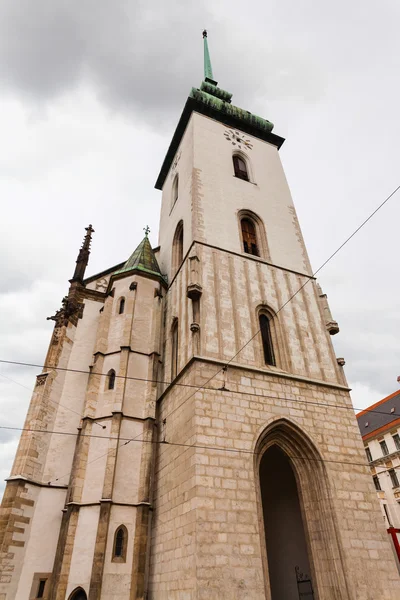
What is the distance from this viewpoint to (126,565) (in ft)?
35.8

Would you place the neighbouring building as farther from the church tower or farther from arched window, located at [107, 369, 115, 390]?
arched window, located at [107, 369, 115, 390]

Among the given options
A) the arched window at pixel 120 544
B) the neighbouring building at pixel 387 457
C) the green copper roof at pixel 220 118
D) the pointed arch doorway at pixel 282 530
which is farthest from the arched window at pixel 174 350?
the neighbouring building at pixel 387 457

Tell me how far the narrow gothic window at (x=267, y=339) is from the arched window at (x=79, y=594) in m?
8.01

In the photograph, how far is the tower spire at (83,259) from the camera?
18172 millimetres

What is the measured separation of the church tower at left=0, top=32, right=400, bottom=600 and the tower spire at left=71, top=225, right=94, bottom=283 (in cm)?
12

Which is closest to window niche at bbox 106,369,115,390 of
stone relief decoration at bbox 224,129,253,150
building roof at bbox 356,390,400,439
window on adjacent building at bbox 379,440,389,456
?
stone relief decoration at bbox 224,129,253,150

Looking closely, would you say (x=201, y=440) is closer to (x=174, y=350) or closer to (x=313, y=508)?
(x=313, y=508)

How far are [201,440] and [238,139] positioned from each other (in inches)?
660

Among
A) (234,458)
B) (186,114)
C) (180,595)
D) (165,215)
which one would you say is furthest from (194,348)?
(186,114)

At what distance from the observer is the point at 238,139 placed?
21656mm

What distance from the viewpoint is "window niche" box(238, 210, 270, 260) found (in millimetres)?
16484

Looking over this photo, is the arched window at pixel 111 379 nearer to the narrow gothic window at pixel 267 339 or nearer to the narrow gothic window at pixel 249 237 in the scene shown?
the narrow gothic window at pixel 267 339

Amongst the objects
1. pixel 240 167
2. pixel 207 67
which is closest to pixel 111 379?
pixel 240 167

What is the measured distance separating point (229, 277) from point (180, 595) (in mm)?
9284
